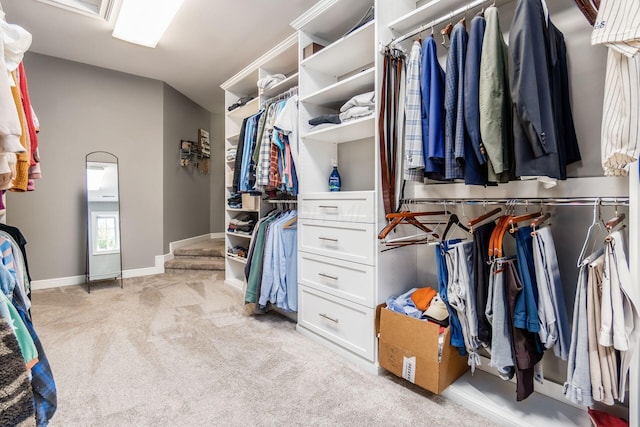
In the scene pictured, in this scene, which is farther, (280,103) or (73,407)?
(280,103)

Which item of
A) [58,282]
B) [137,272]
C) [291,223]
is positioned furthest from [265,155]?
[58,282]

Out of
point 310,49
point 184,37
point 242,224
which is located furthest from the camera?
point 242,224

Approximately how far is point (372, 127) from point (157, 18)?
2.10m

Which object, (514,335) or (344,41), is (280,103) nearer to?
(344,41)

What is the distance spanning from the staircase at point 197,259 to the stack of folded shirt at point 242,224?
35.7 inches

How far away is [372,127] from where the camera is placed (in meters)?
2.01

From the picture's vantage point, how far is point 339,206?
6.55 ft

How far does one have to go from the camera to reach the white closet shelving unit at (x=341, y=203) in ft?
5.97

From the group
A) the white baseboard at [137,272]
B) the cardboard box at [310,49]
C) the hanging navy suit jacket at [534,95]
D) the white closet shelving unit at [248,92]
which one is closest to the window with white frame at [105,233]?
the white baseboard at [137,272]

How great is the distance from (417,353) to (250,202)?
2.23 m

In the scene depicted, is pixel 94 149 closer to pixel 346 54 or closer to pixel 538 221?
pixel 346 54

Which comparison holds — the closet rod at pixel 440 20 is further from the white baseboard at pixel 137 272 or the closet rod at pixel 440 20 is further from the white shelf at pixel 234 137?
the white baseboard at pixel 137 272

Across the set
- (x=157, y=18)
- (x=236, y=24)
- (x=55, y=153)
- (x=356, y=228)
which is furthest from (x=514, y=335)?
(x=55, y=153)

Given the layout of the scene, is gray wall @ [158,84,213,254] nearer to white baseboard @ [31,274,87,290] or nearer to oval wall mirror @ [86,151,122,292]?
oval wall mirror @ [86,151,122,292]
